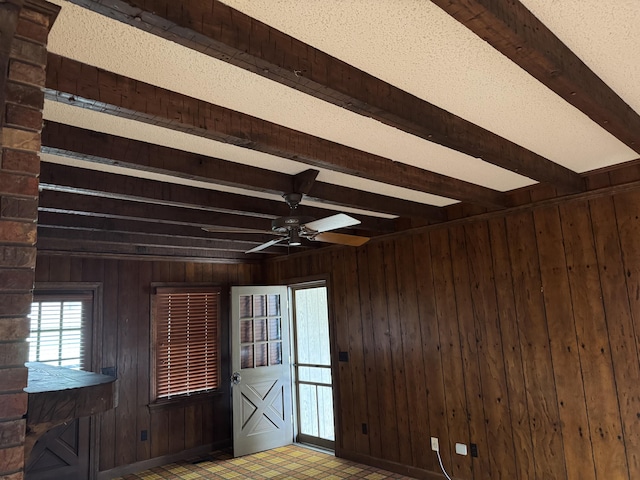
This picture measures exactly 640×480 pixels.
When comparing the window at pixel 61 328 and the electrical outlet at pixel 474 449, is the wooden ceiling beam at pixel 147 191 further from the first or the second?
the electrical outlet at pixel 474 449

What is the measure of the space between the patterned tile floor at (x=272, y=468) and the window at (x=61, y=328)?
146 centimetres

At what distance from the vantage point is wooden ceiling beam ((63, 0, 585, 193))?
47.9 inches

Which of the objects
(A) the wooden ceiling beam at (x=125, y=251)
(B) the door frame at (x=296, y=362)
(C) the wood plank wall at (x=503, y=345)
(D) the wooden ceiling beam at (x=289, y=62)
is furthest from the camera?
(B) the door frame at (x=296, y=362)

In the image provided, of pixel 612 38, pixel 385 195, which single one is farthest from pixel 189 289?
pixel 612 38

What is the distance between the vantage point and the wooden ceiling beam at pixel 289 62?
1.22 meters

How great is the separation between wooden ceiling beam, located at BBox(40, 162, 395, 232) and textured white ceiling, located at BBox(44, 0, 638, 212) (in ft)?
2.20

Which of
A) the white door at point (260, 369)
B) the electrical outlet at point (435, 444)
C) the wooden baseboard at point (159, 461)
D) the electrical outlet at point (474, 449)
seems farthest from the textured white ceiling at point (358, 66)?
the wooden baseboard at point (159, 461)

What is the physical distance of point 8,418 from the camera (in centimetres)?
92

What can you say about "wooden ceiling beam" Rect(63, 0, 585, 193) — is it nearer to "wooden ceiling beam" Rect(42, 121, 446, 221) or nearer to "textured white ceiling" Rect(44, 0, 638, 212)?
"textured white ceiling" Rect(44, 0, 638, 212)

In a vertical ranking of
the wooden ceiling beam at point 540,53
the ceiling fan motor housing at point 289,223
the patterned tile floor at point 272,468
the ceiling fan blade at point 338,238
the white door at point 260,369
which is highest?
the wooden ceiling beam at point 540,53

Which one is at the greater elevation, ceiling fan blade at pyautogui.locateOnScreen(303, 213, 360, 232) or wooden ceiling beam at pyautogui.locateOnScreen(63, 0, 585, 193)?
wooden ceiling beam at pyautogui.locateOnScreen(63, 0, 585, 193)

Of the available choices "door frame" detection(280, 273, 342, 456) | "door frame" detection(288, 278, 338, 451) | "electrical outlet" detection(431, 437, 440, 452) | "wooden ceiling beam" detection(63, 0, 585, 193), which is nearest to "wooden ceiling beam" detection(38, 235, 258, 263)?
"door frame" detection(288, 278, 338, 451)

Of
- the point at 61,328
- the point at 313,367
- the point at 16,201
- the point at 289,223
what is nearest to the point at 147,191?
the point at 289,223

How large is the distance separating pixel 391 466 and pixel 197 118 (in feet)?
13.2
